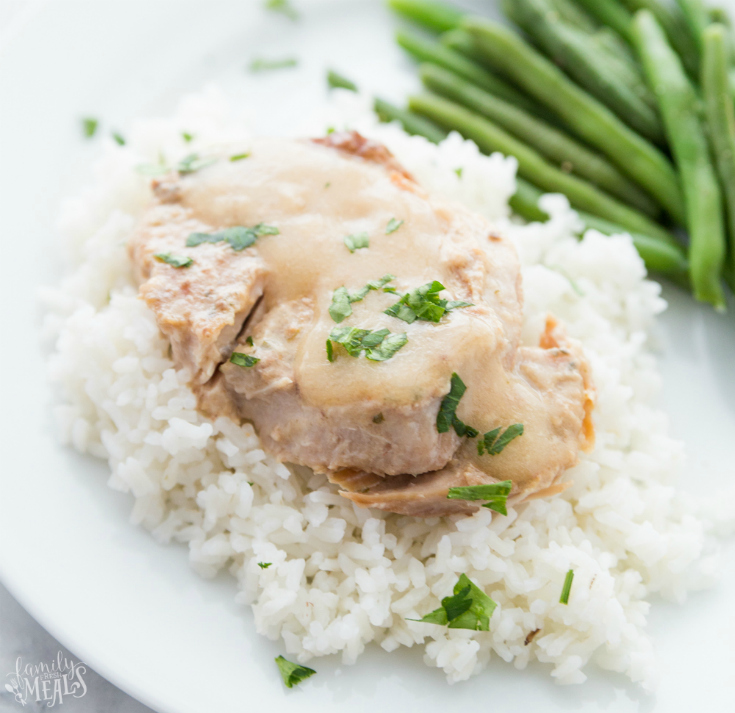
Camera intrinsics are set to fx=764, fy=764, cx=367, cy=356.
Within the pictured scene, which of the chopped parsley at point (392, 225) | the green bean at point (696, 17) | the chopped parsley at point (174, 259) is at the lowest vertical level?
the chopped parsley at point (174, 259)

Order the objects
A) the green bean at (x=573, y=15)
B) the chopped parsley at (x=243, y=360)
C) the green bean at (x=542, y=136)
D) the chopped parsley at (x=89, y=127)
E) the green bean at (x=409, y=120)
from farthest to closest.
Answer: the green bean at (x=573, y=15)
the green bean at (x=409, y=120)
the green bean at (x=542, y=136)
the chopped parsley at (x=89, y=127)
the chopped parsley at (x=243, y=360)

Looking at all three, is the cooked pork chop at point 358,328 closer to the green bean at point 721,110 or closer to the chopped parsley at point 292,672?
the chopped parsley at point 292,672

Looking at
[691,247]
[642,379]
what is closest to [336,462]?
[642,379]

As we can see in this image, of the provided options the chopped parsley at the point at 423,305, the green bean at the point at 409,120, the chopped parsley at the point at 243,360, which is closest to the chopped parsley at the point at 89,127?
the green bean at the point at 409,120

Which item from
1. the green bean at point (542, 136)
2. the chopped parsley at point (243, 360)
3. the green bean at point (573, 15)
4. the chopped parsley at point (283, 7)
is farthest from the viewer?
the chopped parsley at point (283, 7)

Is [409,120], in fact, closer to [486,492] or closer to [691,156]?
[691,156]

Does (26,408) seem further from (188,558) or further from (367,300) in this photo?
(367,300)
